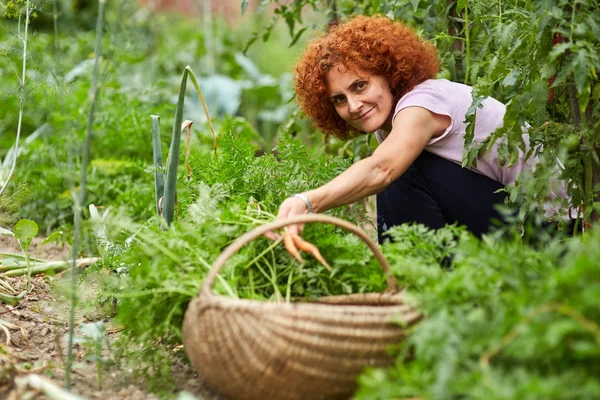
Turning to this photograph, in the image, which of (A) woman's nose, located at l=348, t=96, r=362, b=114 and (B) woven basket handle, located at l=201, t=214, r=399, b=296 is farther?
(A) woman's nose, located at l=348, t=96, r=362, b=114

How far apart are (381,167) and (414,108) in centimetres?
33

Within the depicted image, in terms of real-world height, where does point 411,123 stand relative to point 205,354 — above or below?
above

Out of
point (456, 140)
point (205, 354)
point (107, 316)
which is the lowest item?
point (107, 316)

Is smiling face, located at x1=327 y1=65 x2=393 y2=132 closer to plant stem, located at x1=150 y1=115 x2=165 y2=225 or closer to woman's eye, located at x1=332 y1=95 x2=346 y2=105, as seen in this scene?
woman's eye, located at x1=332 y1=95 x2=346 y2=105

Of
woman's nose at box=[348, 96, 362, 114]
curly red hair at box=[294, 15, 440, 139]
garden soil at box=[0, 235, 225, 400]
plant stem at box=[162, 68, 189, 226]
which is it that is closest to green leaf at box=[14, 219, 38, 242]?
garden soil at box=[0, 235, 225, 400]

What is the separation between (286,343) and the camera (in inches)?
61.1

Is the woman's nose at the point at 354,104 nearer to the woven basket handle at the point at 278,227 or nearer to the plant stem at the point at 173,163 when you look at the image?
the plant stem at the point at 173,163

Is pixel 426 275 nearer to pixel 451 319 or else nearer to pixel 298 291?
pixel 451 319

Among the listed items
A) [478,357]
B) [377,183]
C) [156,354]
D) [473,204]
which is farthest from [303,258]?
[473,204]

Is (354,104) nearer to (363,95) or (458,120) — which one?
(363,95)

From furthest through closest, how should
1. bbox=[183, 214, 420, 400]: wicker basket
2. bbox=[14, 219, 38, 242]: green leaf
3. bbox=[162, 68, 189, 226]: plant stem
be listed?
bbox=[14, 219, 38, 242]: green leaf < bbox=[162, 68, 189, 226]: plant stem < bbox=[183, 214, 420, 400]: wicker basket

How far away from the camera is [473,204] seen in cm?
254

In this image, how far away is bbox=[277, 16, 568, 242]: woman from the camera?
243 cm

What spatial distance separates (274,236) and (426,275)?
1.48 feet
